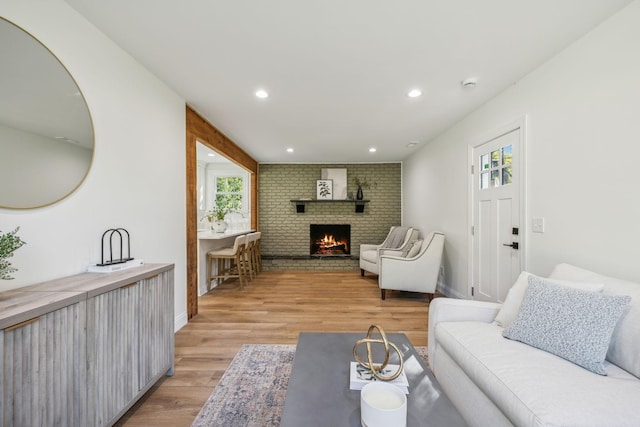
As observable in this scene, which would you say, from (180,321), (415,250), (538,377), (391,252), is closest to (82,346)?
(180,321)

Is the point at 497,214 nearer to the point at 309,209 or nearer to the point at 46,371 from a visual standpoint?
the point at 46,371

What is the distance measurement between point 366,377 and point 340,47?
207 cm

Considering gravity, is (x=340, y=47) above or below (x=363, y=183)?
above

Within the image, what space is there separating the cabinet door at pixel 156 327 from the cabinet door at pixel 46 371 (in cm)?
41

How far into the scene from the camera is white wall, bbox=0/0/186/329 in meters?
1.47

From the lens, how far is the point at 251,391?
5.96ft

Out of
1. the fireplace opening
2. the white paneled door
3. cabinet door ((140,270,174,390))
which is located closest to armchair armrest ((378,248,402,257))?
the white paneled door

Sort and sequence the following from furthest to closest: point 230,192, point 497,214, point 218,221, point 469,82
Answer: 1. point 230,192
2. point 218,221
3. point 497,214
4. point 469,82

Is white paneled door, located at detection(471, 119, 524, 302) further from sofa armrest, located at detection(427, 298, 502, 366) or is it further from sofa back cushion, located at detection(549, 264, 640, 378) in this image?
sofa back cushion, located at detection(549, 264, 640, 378)

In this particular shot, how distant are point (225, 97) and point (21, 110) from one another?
166 centimetres

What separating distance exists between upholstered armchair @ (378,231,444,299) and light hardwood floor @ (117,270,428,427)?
0.69 ft

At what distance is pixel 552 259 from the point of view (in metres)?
2.15

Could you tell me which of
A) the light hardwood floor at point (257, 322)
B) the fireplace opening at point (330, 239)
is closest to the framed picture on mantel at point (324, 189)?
the fireplace opening at point (330, 239)

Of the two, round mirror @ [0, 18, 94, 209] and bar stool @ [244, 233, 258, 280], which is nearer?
round mirror @ [0, 18, 94, 209]
